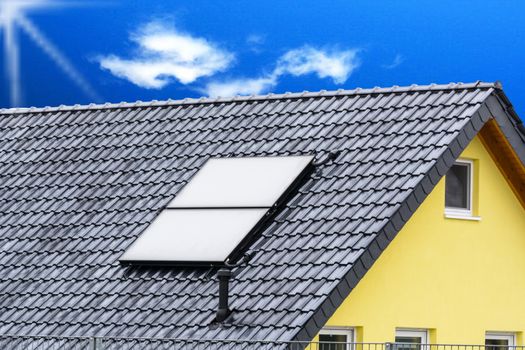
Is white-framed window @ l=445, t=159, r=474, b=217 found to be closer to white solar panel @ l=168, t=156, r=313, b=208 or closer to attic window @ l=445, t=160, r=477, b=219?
attic window @ l=445, t=160, r=477, b=219

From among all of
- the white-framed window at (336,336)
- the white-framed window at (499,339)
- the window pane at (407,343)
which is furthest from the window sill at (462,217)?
the white-framed window at (336,336)

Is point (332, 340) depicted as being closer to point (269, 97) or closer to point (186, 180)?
point (186, 180)

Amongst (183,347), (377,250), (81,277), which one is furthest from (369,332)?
(81,277)

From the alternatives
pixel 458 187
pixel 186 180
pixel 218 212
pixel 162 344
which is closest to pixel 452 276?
pixel 458 187

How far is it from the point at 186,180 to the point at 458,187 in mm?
3397

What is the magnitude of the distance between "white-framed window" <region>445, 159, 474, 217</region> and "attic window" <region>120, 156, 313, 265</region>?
181 cm

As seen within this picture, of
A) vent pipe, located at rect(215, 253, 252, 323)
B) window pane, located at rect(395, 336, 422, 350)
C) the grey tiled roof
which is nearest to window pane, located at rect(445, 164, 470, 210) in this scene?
the grey tiled roof

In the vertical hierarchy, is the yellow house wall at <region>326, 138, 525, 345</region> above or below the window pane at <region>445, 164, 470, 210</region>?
below

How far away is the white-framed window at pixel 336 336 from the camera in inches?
687

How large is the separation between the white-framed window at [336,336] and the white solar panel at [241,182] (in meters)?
1.78

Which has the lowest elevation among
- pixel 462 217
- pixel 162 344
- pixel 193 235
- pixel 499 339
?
pixel 162 344

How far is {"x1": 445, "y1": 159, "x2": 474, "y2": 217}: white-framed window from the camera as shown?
63.7ft

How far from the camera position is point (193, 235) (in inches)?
737

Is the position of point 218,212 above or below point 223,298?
above
